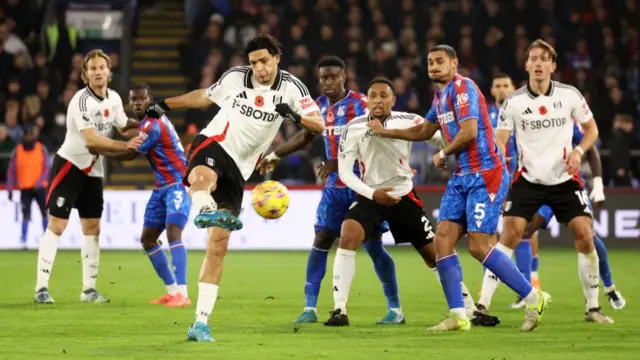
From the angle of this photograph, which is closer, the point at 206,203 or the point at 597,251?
the point at 206,203

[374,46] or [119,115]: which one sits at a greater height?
[374,46]

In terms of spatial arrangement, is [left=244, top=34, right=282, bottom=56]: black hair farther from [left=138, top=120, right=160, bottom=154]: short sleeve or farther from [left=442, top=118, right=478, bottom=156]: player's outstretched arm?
[left=138, top=120, right=160, bottom=154]: short sleeve

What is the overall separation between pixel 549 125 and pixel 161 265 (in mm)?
4325

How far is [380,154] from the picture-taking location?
10.5 m

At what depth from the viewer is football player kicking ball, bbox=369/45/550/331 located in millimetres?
9805

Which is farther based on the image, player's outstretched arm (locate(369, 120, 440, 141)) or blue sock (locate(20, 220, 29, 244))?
blue sock (locate(20, 220, 29, 244))

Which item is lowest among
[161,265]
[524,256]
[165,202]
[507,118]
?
[161,265]

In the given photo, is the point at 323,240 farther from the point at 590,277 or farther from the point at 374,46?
the point at 374,46

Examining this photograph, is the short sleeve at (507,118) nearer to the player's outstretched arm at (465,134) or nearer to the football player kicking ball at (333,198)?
the player's outstretched arm at (465,134)

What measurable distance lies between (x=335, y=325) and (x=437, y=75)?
2.26m

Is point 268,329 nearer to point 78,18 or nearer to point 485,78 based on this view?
Result: point 485,78

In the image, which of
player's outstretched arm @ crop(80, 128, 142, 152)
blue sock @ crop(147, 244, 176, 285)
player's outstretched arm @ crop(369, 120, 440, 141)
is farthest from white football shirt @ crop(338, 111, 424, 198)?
blue sock @ crop(147, 244, 176, 285)

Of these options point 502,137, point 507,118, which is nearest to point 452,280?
point 502,137

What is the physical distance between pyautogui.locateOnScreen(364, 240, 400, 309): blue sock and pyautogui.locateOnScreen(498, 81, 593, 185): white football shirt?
1.46m
